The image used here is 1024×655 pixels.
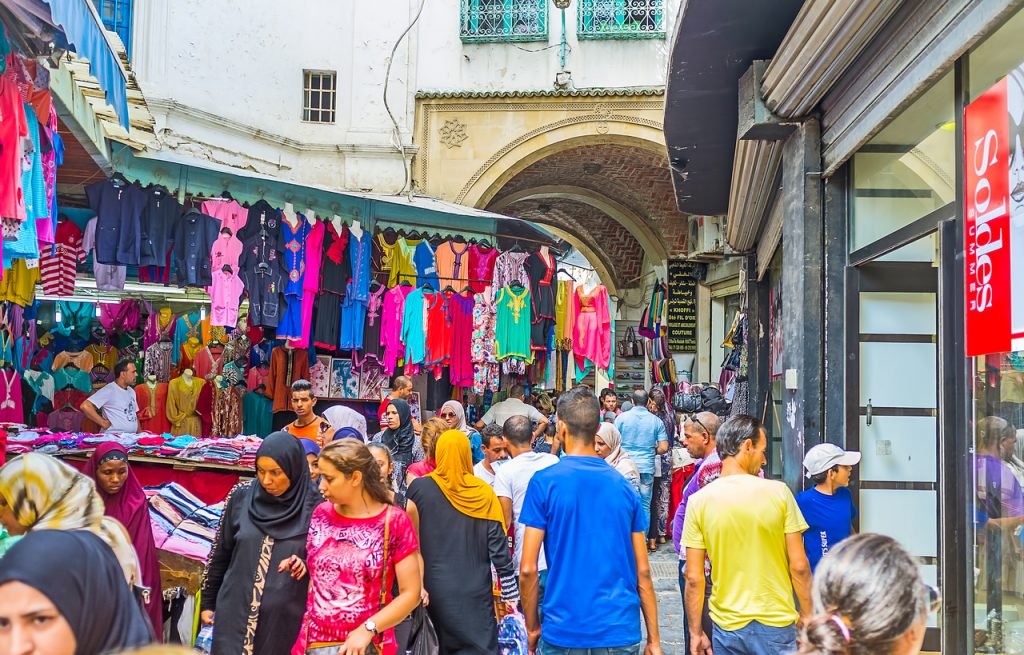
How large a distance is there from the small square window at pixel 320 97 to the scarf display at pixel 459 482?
37.4 feet

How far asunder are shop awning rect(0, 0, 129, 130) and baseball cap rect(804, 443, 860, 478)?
3847 mm

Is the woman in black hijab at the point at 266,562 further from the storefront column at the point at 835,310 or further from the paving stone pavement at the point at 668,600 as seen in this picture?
the storefront column at the point at 835,310

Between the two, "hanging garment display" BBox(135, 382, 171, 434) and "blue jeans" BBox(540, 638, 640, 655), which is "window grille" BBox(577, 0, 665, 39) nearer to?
"hanging garment display" BBox(135, 382, 171, 434)

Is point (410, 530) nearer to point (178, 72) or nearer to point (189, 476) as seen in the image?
point (189, 476)

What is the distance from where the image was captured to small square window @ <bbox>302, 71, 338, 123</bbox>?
14414 mm

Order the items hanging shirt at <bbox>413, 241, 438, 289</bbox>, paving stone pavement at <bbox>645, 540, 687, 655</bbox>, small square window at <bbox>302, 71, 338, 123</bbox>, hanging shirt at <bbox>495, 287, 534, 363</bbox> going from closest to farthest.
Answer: paving stone pavement at <bbox>645, 540, 687, 655</bbox> → hanging shirt at <bbox>413, 241, 438, 289</bbox> → hanging shirt at <bbox>495, 287, 534, 363</bbox> → small square window at <bbox>302, 71, 338, 123</bbox>

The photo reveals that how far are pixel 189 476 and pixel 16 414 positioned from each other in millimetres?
3251

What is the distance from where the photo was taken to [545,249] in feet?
37.2

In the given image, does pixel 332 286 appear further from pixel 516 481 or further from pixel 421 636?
pixel 421 636

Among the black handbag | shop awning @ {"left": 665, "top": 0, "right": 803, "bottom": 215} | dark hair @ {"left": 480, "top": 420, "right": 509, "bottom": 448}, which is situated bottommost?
the black handbag

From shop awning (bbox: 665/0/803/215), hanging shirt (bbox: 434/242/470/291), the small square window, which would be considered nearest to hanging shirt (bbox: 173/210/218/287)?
hanging shirt (bbox: 434/242/470/291)

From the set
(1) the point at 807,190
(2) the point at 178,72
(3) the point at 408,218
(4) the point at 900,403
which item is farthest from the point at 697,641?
(2) the point at 178,72

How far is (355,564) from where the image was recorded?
3236 mm

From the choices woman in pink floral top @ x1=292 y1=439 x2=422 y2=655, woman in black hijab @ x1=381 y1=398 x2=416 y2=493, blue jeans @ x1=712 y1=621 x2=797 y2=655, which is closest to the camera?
woman in pink floral top @ x1=292 y1=439 x2=422 y2=655
